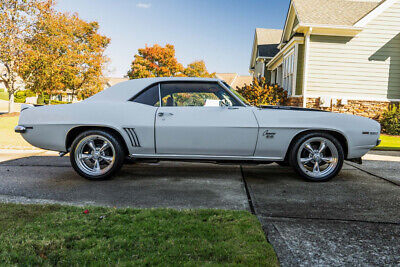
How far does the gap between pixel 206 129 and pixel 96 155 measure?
1.60 m

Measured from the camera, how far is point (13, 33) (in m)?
15.8

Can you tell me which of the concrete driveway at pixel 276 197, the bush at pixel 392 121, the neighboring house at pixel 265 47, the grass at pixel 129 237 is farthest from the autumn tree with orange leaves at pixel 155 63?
the grass at pixel 129 237

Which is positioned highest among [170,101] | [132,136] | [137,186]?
[170,101]

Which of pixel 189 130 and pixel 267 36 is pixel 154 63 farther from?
pixel 189 130

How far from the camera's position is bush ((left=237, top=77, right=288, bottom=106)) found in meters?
12.7

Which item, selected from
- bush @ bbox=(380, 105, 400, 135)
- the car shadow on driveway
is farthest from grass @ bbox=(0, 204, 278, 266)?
bush @ bbox=(380, 105, 400, 135)

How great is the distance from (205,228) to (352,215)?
1554 millimetres

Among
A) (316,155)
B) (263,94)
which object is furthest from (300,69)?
(316,155)

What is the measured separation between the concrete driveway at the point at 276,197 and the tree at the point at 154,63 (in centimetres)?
3104

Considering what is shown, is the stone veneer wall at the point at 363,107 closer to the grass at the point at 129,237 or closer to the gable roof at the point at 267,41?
the gable roof at the point at 267,41

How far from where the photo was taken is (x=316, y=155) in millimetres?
4328

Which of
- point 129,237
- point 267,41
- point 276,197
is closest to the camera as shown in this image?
point 129,237

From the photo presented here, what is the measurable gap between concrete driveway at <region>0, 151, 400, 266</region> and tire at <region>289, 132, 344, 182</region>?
17cm

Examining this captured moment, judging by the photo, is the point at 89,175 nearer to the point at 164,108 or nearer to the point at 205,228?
the point at 164,108
